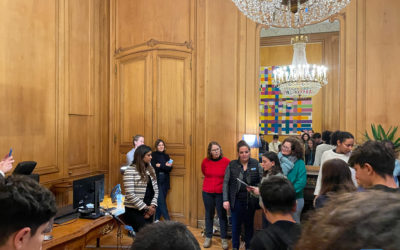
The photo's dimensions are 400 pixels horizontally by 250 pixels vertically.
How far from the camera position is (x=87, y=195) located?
330 cm

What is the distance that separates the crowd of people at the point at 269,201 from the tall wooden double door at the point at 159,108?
0.29 metres

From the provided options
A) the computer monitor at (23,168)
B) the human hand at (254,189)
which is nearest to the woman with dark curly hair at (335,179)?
the human hand at (254,189)

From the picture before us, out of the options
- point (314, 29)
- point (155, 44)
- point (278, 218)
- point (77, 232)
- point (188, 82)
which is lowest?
point (77, 232)

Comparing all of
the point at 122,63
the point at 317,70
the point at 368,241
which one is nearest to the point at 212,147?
the point at 317,70

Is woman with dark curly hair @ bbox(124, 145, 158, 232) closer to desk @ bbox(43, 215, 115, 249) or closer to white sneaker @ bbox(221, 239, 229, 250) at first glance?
desk @ bbox(43, 215, 115, 249)

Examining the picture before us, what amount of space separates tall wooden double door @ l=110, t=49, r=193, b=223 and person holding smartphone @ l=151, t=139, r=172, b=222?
0.86ft

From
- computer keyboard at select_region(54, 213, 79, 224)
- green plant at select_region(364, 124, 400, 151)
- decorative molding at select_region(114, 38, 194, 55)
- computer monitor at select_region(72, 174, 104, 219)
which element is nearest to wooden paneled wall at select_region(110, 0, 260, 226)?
decorative molding at select_region(114, 38, 194, 55)

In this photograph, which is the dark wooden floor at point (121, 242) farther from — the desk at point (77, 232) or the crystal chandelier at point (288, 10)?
the crystal chandelier at point (288, 10)

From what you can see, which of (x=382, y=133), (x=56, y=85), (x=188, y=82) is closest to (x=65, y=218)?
(x=56, y=85)

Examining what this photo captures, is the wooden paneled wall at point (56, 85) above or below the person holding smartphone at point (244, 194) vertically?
above

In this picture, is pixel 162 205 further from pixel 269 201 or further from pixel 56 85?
pixel 269 201

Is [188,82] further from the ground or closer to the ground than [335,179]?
further from the ground

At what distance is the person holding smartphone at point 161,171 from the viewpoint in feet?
17.2

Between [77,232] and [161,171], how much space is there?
2516 mm
